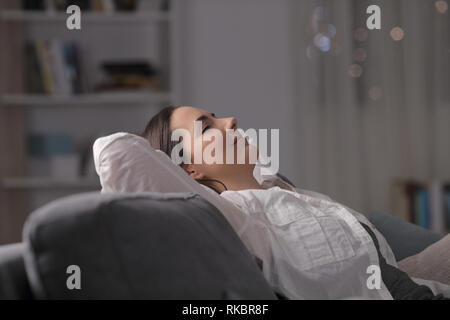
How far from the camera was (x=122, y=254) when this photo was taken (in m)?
0.79

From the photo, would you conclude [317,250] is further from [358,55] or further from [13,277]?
[358,55]

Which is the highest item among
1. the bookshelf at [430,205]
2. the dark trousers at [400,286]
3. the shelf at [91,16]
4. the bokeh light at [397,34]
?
the shelf at [91,16]

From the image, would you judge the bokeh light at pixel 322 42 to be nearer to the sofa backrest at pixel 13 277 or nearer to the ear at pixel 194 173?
the ear at pixel 194 173

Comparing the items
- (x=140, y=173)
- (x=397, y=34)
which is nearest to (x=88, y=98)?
(x=397, y=34)

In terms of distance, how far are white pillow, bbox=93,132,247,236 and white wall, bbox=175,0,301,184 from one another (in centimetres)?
266

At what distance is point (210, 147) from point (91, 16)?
219cm

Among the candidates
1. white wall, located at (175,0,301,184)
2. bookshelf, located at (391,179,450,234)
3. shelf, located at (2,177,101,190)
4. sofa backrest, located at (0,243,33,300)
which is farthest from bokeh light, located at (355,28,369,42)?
sofa backrest, located at (0,243,33,300)

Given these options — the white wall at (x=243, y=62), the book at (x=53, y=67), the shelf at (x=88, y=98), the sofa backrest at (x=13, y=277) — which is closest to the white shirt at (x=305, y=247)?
the sofa backrest at (x=13, y=277)

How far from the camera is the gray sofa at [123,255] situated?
30.6 inches

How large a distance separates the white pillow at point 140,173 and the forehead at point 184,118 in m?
0.38
